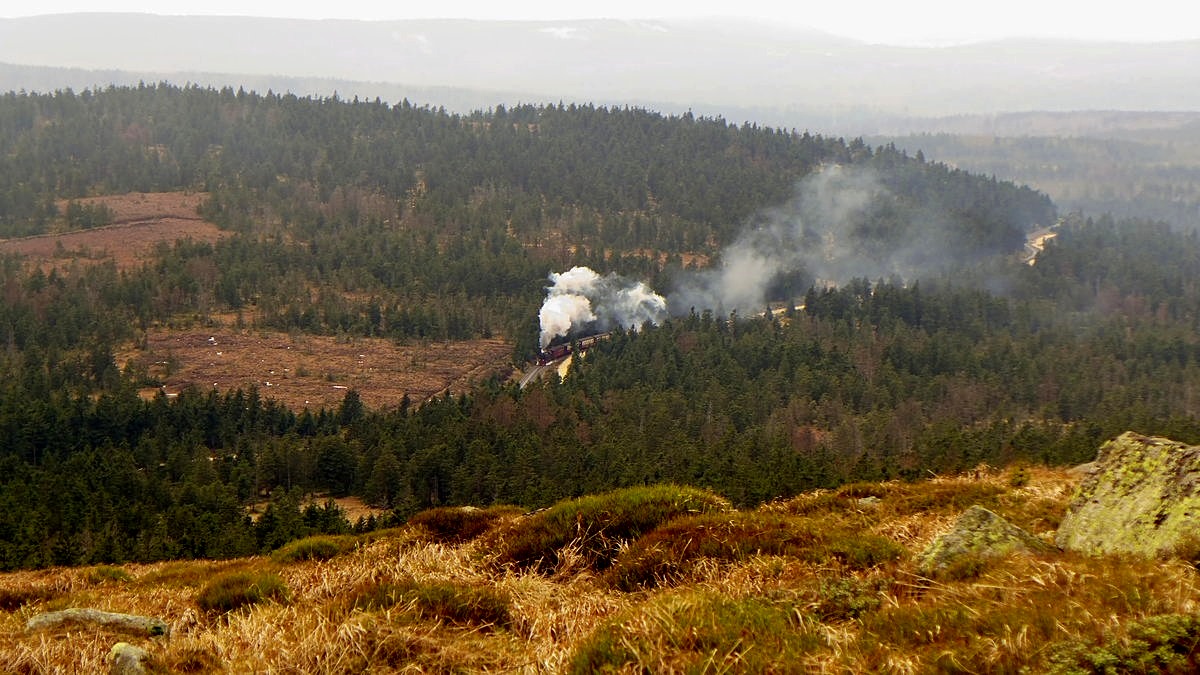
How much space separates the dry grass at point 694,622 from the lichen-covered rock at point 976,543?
0.38m

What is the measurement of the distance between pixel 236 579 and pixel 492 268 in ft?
562

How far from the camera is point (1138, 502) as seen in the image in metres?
13.1

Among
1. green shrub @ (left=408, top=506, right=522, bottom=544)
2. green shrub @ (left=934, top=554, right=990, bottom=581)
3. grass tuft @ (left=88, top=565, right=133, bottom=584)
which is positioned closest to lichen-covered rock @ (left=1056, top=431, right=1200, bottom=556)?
green shrub @ (left=934, top=554, right=990, bottom=581)

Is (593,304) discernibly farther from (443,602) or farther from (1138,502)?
(443,602)

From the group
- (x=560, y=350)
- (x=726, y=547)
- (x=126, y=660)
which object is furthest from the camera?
(x=560, y=350)

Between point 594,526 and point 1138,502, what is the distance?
712 cm

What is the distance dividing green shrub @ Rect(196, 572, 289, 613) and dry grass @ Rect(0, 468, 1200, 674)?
30 cm

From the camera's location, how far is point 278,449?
282ft

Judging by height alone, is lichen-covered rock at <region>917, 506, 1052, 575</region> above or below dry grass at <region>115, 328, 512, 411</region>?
above

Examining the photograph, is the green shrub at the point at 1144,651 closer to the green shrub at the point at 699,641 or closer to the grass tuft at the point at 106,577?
the green shrub at the point at 699,641

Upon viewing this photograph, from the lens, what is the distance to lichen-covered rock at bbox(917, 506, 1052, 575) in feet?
40.8

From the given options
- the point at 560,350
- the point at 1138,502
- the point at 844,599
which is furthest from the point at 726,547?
the point at 560,350

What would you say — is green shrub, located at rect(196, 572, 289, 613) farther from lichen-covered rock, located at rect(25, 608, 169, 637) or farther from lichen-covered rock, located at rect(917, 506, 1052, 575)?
lichen-covered rock, located at rect(917, 506, 1052, 575)

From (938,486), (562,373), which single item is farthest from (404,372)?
(938,486)
